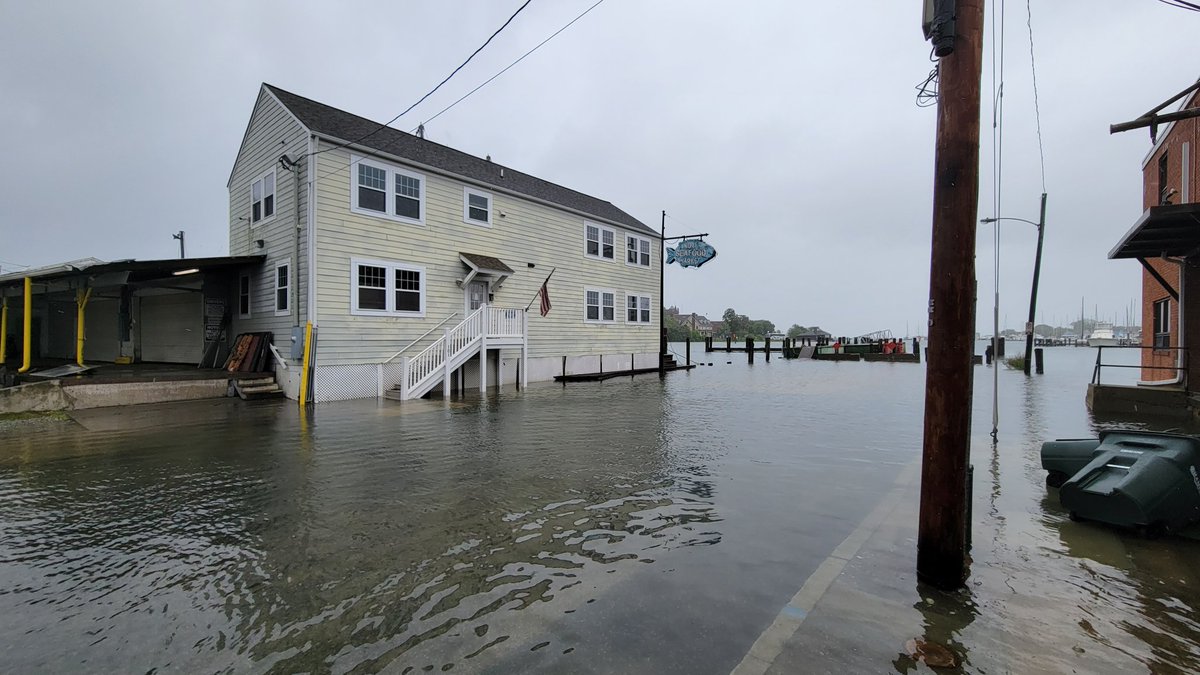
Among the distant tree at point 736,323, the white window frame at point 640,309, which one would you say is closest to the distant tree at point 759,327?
the distant tree at point 736,323

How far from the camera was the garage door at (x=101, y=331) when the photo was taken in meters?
19.9

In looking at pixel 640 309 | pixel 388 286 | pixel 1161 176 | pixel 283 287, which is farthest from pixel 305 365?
pixel 1161 176

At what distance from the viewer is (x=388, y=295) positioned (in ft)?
51.1

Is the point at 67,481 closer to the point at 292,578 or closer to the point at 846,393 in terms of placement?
the point at 292,578

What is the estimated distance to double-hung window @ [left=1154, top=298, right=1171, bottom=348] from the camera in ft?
44.4

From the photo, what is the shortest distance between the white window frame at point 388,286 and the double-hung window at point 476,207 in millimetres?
2672

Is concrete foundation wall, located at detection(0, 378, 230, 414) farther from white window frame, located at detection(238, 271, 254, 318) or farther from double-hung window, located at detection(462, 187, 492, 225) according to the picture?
double-hung window, located at detection(462, 187, 492, 225)

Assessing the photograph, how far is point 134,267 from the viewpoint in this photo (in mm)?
13047

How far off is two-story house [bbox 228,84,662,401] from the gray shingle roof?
0.08 m

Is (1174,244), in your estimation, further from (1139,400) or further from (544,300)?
(544,300)

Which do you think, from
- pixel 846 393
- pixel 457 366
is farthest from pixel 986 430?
pixel 457 366

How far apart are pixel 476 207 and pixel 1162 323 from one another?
19922mm

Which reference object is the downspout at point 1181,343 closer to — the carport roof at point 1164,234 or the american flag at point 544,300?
the carport roof at point 1164,234

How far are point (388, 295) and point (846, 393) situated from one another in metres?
14.4
